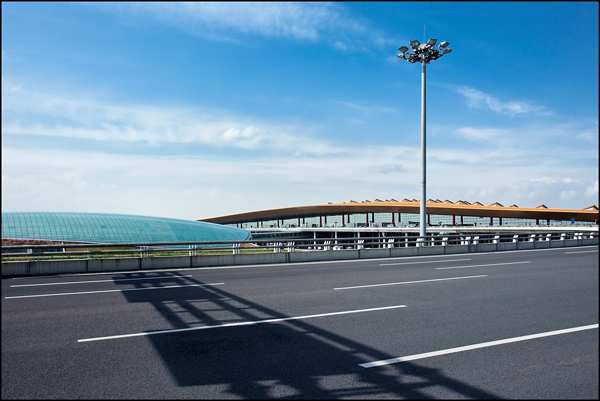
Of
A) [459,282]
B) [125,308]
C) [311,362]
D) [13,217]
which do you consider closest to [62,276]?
[125,308]

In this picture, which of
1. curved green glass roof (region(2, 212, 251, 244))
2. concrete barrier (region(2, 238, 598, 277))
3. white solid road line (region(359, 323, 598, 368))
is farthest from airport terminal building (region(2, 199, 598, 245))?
white solid road line (region(359, 323, 598, 368))

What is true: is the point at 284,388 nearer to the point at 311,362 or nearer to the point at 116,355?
the point at 311,362

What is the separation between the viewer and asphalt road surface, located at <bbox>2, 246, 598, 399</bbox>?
457 cm

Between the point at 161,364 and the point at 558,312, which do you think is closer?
the point at 161,364

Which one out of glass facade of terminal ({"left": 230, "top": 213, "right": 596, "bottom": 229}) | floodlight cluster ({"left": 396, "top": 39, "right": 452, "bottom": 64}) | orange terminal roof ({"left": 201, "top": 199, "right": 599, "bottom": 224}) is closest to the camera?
floodlight cluster ({"left": 396, "top": 39, "right": 452, "bottom": 64})

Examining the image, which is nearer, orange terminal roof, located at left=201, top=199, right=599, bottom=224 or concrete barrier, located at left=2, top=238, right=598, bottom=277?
Result: concrete barrier, located at left=2, top=238, right=598, bottom=277

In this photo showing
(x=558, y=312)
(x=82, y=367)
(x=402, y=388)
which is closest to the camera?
(x=402, y=388)

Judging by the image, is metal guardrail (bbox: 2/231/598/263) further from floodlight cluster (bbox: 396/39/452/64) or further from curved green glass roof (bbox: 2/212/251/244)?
curved green glass roof (bbox: 2/212/251/244)

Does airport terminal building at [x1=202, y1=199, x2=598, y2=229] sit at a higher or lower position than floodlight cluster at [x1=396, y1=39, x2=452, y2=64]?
lower

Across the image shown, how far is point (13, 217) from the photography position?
157 ft

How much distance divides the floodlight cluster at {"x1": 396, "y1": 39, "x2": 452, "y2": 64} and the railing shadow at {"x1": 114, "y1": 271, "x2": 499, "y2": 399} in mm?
21842

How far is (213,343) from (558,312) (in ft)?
22.0

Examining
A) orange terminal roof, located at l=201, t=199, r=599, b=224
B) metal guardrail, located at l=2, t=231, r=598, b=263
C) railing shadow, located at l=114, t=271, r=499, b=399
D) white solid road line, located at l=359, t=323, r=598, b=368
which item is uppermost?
orange terminal roof, located at l=201, t=199, r=599, b=224

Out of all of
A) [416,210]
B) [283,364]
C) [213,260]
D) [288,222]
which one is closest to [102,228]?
[213,260]
